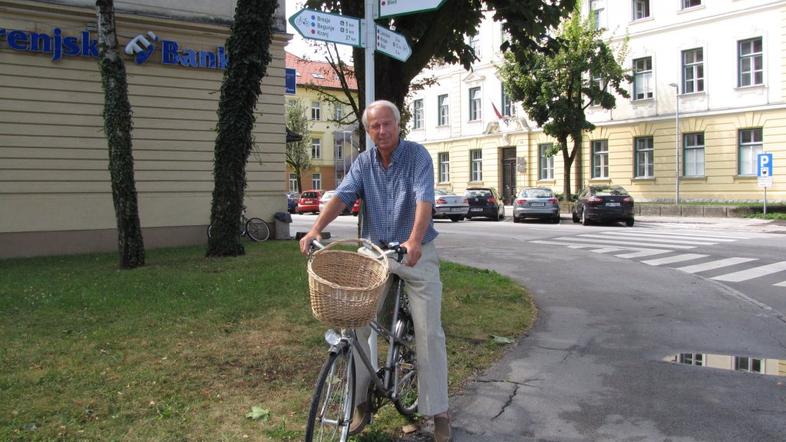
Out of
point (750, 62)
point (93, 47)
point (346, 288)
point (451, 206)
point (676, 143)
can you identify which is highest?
point (750, 62)

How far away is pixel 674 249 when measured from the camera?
14.5 metres

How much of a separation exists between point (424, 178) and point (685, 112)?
1183 inches

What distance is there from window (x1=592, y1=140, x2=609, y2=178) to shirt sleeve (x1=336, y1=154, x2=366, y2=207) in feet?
105

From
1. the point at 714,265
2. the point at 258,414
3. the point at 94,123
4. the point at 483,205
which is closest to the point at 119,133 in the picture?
the point at 94,123

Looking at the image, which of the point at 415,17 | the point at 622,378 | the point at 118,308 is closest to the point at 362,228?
the point at 622,378

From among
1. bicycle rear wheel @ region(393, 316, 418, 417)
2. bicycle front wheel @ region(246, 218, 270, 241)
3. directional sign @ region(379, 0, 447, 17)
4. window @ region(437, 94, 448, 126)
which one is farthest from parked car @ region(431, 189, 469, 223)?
bicycle rear wheel @ region(393, 316, 418, 417)

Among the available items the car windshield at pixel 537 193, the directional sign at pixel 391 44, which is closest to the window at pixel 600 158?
the car windshield at pixel 537 193

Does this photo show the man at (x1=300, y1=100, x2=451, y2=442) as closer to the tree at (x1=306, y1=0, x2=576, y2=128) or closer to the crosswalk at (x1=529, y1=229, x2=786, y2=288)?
the tree at (x1=306, y1=0, x2=576, y2=128)

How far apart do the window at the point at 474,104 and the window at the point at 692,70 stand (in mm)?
13434

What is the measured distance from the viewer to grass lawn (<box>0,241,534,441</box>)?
399 cm

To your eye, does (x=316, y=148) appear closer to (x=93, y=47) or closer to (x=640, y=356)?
(x=93, y=47)

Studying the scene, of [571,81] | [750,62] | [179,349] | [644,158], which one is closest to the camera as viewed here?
[179,349]

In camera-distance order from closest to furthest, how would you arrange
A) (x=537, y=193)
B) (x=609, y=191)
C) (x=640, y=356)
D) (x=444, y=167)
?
(x=640, y=356), (x=609, y=191), (x=537, y=193), (x=444, y=167)

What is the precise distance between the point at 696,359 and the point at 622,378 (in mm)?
1010
